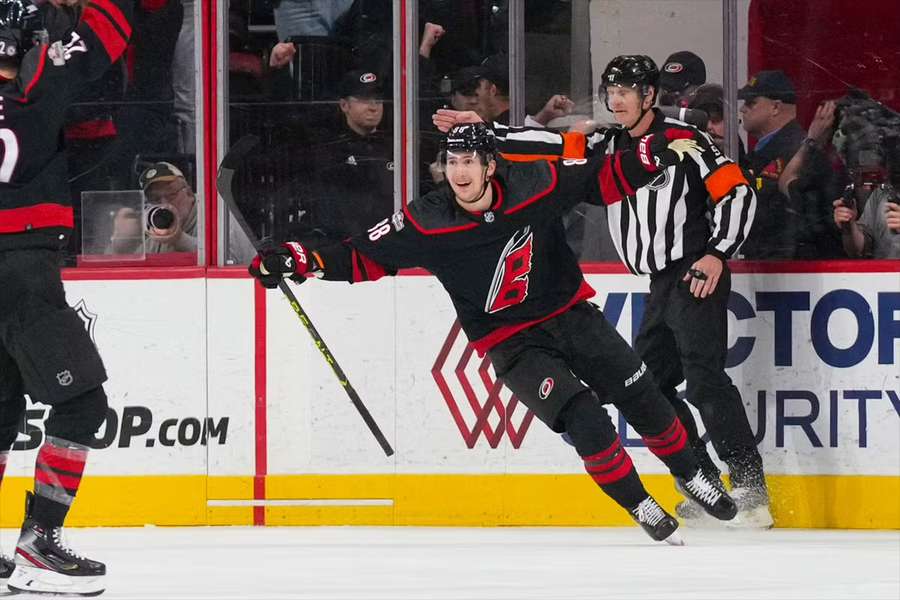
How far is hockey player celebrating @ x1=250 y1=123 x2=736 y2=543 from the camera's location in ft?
15.0

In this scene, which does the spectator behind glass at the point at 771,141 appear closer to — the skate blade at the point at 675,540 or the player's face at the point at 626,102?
the player's face at the point at 626,102

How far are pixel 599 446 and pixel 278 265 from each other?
1026 mm

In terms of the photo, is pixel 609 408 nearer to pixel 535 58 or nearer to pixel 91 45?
pixel 535 58

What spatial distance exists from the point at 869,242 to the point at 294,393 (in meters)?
1.94

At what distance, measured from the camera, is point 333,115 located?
5543 mm

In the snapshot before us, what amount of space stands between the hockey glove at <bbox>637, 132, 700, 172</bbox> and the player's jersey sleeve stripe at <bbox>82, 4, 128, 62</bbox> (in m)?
1.48

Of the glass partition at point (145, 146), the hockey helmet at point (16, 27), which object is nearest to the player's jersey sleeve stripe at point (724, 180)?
the glass partition at point (145, 146)

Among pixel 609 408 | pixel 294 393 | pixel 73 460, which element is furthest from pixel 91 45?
pixel 609 408

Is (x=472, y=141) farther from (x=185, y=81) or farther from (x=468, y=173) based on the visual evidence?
(x=185, y=81)

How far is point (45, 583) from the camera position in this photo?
385 centimetres

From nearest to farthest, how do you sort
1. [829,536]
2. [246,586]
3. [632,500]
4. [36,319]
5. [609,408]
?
[36,319]
[246,586]
[632,500]
[829,536]
[609,408]

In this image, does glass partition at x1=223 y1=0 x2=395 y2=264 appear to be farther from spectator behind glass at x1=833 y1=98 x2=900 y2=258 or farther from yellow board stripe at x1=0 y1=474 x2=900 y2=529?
spectator behind glass at x1=833 y1=98 x2=900 y2=258

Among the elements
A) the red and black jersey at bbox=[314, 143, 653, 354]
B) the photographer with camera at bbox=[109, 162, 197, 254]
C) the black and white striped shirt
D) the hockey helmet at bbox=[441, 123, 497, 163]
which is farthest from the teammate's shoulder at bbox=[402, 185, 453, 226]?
the photographer with camera at bbox=[109, 162, 197, 254]

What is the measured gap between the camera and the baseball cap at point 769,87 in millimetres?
5352
